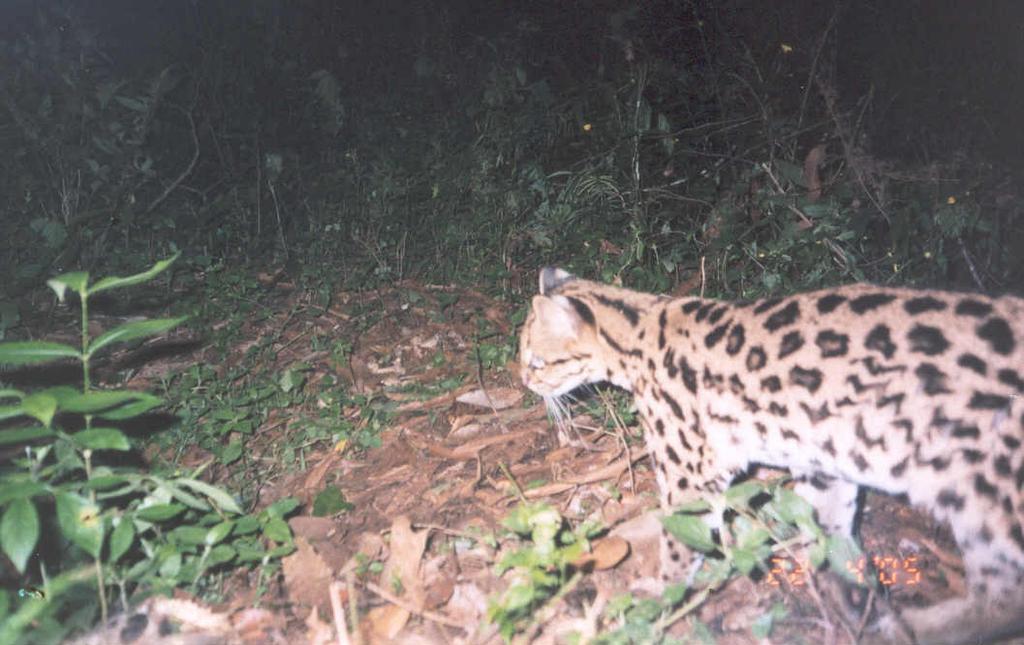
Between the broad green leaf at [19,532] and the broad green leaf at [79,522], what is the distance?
0.41 feet

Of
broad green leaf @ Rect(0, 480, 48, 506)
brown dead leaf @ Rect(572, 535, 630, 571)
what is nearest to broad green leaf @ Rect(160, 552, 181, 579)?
broad green leaf @ Rect(0, 480, 48, 506)

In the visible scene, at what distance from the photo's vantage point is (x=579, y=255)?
662cm

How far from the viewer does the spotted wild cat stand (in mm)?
2775

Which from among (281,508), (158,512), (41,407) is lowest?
(281,508)

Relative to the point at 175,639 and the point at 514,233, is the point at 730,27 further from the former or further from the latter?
the point at 175,639

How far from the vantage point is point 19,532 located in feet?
7.31

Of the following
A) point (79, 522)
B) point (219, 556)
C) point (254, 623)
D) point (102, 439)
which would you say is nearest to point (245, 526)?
point (219, 556)

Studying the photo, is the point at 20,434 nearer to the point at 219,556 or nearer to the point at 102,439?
the point at 102,439

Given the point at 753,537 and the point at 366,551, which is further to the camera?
the point at 366,551

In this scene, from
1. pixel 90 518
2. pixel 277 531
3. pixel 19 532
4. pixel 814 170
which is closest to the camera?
pixel 19 532

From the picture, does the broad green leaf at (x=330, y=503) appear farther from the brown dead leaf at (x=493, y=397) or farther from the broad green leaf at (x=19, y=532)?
the broad green leaf at (x=19, y=532)

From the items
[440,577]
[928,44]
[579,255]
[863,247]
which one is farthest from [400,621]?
[928,44]

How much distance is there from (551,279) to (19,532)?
2900mm

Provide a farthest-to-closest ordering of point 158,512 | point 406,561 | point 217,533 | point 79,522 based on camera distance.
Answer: point 406,561
point 217,533
point 158,512
point 79,522
